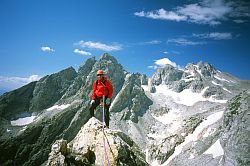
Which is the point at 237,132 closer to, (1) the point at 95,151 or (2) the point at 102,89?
(2) the point at 102,89

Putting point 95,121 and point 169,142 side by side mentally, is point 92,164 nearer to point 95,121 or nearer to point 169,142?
point 95,121

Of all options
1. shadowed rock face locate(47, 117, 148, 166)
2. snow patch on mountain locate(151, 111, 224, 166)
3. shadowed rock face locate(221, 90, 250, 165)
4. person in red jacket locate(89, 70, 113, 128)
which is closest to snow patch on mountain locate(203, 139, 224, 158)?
shadowed rock face locate(221, 90, 250, 165)

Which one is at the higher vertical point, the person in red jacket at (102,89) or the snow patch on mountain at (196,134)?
the person in red jacket at (102,89)

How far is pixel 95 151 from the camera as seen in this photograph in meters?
12.6

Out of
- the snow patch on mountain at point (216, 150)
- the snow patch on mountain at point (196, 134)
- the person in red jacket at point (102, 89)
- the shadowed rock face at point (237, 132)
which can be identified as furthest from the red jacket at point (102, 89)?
the snow patch on mountain at point (196, 134)

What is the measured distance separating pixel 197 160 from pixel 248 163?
25183 mm

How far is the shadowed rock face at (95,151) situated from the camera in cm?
1173

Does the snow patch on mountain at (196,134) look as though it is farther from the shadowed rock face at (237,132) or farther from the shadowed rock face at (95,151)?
the shadowed rock face at (95,151)

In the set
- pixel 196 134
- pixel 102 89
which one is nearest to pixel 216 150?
pixel 196 134

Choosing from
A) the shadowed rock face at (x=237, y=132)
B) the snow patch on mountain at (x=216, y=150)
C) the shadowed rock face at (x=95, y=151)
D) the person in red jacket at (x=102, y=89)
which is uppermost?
the person in red jacket at (x=102, y=89)

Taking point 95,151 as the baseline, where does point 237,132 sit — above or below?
below

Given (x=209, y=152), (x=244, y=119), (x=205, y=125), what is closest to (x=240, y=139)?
(x=244, y=119)

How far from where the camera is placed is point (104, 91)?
49.8 feet

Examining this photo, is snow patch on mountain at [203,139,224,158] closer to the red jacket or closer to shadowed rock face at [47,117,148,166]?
the red jacket
